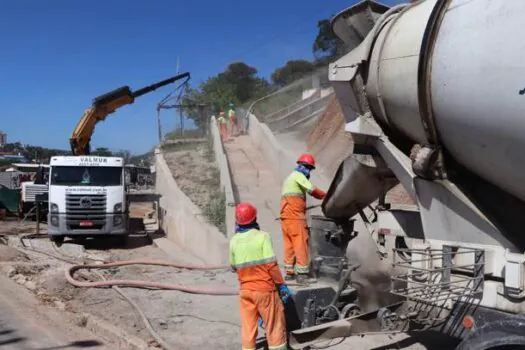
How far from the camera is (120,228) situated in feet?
50.4

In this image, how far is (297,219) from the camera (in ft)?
22.4

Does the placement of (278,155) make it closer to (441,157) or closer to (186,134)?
(186,134)

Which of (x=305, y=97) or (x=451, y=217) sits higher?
(x=305, y=97)

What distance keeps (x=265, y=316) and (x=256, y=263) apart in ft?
1.51

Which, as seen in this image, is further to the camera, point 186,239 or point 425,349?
point 186,239

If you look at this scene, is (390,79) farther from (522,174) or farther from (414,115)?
(522,174)

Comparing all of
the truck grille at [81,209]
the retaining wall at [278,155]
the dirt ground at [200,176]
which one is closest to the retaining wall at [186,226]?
the dirt ground at [200,176]

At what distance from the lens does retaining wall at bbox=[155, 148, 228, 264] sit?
11521 millimetres

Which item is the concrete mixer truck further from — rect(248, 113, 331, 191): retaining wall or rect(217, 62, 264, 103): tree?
rect(217, 62, 264, 103): tree

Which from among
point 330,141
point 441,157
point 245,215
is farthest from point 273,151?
point 441,157

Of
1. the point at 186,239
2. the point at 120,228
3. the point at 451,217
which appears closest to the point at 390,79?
the point at 451,217

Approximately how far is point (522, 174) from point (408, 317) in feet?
5.58

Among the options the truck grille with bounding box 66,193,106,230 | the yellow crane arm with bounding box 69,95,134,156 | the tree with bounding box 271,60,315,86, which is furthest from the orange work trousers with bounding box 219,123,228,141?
the tree with bounding box 271,60,315,86

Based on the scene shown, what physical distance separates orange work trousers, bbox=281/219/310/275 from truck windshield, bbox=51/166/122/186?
9.82 m
